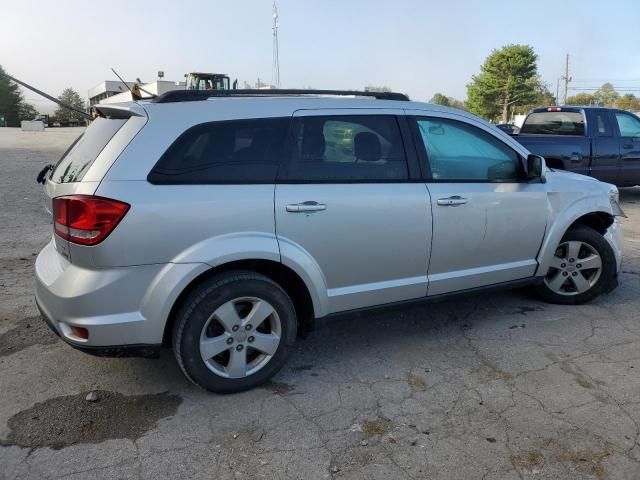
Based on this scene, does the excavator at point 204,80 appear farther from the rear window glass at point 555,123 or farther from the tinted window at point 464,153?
the tinted window at point 464,153

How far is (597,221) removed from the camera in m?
4.63

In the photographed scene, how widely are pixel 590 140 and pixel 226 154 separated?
8332mm

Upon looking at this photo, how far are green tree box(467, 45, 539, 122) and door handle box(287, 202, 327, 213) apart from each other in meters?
78.0

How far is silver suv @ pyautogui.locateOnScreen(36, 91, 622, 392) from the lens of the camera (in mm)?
2770

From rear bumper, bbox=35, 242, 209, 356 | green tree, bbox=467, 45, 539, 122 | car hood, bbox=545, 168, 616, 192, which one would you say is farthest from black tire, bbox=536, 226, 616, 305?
green tree, bbox=467, 45, 539, 122

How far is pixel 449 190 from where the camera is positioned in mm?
3650

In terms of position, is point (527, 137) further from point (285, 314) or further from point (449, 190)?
point (285, 314)

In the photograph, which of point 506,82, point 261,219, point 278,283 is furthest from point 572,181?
point 506,82

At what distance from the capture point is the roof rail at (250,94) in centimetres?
312

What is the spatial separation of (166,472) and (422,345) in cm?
204

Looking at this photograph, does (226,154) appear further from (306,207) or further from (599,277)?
(599,277)

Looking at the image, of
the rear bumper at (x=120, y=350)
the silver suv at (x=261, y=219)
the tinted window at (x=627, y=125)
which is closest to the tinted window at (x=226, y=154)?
the silver suv at (x=261, y=219)

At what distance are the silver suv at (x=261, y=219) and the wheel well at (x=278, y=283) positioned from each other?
1 centimetres

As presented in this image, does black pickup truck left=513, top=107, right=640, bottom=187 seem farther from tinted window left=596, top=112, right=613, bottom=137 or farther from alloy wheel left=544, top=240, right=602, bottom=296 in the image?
alloy wheel left=544, top=240, right=602, bottom=296
